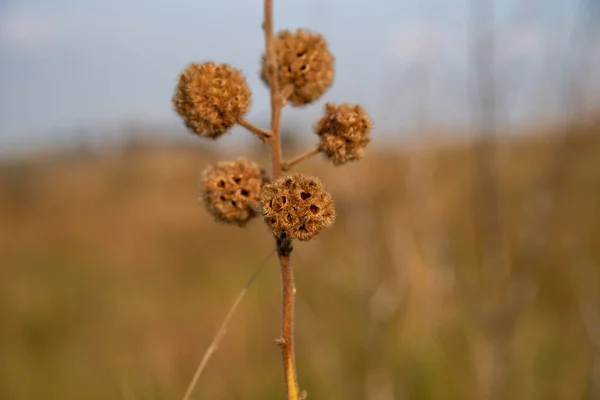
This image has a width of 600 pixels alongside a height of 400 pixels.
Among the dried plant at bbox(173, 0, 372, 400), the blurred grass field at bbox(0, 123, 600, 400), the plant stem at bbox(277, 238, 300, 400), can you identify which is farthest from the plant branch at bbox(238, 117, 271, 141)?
the blurred grass field at bbox(0, 123, 600, 400)

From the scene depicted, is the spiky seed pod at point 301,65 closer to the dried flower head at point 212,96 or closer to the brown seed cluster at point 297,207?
the dried flower head at point 212,96

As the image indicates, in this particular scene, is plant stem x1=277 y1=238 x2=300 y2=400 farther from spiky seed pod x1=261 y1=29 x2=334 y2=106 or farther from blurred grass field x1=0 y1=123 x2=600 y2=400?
blurred grass field x1=0 y1=123 x2=600 y2=400

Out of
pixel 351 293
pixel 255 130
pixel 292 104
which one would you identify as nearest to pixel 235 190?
pixel 255 130

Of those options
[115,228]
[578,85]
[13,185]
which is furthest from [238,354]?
[13,185]

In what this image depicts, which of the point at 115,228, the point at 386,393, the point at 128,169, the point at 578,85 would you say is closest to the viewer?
the point at 386,393

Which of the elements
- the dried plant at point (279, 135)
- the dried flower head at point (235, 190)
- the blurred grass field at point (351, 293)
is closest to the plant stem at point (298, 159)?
the dried plant at point (279, 135)

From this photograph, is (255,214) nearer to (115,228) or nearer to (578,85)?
(578,85)

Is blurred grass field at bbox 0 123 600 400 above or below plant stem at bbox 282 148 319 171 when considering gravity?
below
